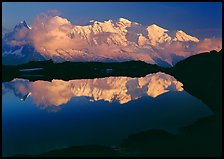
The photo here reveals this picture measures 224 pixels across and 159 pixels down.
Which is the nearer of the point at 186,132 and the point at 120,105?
the point at 186,132

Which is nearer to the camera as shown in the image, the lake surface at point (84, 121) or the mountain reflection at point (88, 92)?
the lake surface at point (84, 121)

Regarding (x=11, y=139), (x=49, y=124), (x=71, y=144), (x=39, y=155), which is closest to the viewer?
(x=39, y=155)

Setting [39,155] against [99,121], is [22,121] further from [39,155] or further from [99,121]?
[39,155]

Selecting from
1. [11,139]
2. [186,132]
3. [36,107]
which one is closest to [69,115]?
[36,107]

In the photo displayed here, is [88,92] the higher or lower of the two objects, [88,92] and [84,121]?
the higher

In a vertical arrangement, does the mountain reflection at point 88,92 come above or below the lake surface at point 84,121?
above

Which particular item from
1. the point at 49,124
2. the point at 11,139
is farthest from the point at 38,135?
the point at 49,124

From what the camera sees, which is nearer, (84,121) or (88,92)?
(84,121)

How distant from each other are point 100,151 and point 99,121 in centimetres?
1386

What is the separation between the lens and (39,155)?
2986 cm

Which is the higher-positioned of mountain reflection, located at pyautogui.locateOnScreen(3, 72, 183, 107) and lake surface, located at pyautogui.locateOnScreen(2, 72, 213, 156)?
mountain reflection, located at pyautogui.locateOnScreen(3, 72, 183, 107)

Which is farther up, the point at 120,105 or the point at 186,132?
→ the point at 120,105

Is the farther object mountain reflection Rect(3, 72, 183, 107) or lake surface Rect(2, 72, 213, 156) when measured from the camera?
mountain reflection Rect(3, 72, 183, 107)

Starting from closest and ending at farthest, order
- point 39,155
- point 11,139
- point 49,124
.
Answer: point 39,155, point 11,139, point 49,124
